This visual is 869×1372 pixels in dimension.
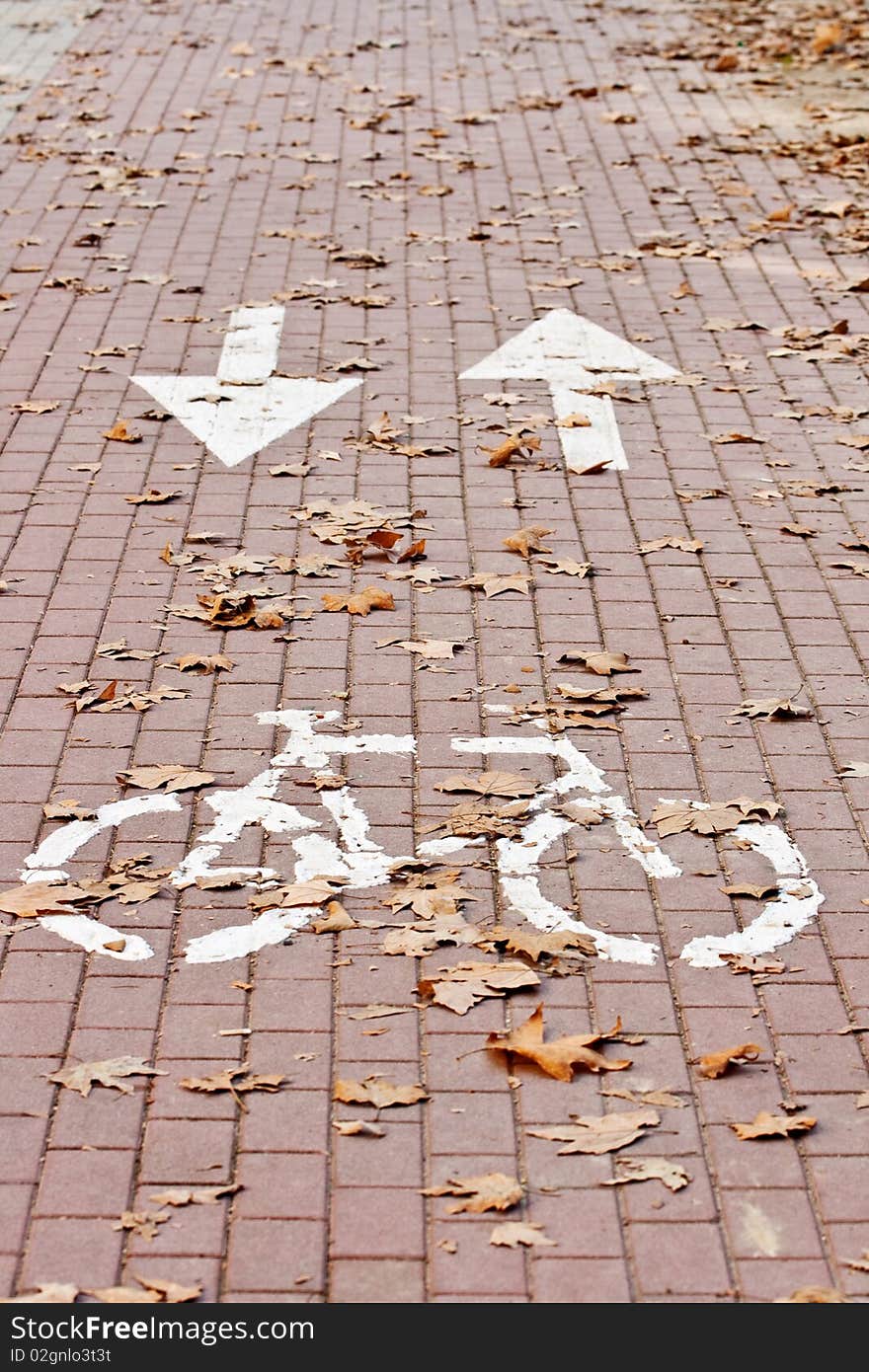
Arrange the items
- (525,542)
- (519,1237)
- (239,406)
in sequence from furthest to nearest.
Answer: (239,406), (525,542), (519,1237)

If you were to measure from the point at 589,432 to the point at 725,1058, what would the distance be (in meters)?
4.37

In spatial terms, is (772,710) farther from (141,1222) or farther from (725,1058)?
(141,1222)

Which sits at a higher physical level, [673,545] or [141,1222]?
[141,1222]

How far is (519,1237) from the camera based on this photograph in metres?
3.82

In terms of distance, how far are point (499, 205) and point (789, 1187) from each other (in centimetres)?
855

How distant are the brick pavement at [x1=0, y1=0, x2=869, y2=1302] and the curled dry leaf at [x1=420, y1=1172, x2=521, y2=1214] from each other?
4 cm

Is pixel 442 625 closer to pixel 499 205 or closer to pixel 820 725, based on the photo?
pixel 820 725

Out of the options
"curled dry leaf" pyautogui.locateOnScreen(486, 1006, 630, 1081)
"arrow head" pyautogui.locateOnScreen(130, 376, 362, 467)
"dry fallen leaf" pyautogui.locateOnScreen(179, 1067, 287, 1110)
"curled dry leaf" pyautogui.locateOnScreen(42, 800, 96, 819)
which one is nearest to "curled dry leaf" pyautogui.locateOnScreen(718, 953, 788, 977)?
"curled dry leaf" pyautogui.locateOnScreen(486, 1006, 630, 1081)

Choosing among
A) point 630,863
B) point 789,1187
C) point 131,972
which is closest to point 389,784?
point 630,863

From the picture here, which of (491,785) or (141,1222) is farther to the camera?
(491,785)

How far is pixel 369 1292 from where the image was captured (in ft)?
12.1

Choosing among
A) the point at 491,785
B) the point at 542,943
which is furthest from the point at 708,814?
the point at 542,943

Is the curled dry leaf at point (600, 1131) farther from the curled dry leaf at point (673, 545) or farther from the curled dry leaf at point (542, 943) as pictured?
the curled dry leaf at point (673, 545)

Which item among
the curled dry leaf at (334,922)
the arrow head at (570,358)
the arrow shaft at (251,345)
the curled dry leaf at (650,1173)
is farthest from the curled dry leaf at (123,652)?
the arrow head at (570,358)
